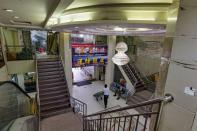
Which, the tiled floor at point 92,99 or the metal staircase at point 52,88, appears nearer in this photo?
the metal staircase at point 52,88

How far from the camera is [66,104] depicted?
6.65 meters

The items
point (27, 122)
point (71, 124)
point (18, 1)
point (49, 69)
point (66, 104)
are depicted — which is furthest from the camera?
point (49, 69)

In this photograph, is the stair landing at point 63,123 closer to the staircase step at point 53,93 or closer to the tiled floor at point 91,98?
the staircase step at point 53,93

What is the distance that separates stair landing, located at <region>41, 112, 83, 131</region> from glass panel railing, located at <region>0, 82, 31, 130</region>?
101cm

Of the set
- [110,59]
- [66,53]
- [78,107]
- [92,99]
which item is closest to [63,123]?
[78,107]

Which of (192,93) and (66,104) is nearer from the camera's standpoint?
(192,93)

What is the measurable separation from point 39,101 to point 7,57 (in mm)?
3673

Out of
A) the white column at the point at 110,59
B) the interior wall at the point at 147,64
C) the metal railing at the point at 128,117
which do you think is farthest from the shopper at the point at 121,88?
the metal railing at the point at 128,117

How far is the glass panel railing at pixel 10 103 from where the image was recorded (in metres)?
4.06

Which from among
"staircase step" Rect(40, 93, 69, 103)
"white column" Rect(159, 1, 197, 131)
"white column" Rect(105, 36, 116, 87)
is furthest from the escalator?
"white column" Rect(105, 36, 116, 87)

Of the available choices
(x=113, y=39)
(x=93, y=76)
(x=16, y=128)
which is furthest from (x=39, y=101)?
(x=93, y=76)

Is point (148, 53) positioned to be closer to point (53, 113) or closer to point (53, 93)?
point (53, 93)

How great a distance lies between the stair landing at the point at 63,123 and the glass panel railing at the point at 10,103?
1014 millimetres

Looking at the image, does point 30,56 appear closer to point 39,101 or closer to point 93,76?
point 39,101
